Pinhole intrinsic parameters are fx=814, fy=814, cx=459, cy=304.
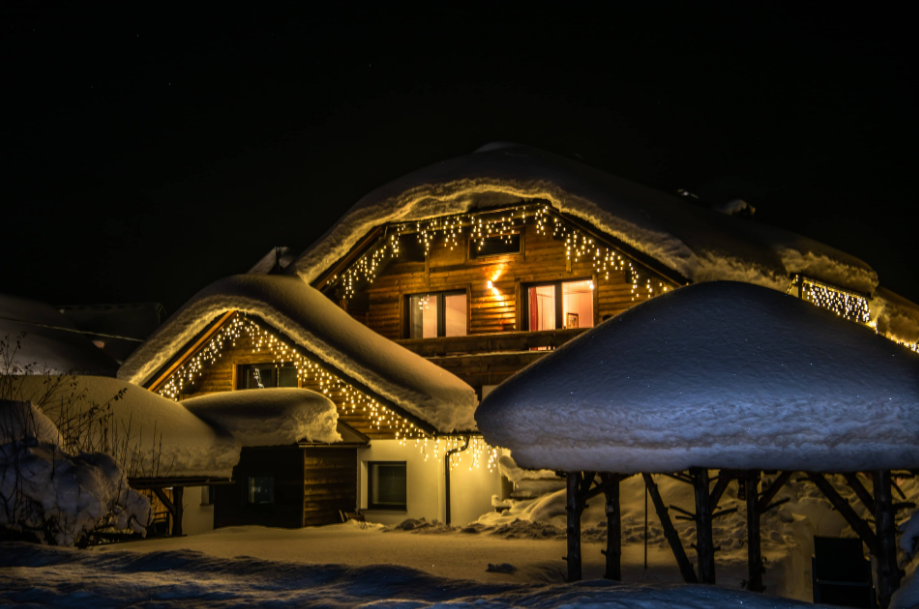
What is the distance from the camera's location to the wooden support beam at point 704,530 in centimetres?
793

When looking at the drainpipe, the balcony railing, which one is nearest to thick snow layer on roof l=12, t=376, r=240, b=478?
the drainpipe

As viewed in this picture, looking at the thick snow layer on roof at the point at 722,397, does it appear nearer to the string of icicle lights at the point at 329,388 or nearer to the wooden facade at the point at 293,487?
the string of icicle lights at the point at 329,388

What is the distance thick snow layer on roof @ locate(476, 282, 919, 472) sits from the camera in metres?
7.07

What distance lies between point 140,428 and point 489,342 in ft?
23.6

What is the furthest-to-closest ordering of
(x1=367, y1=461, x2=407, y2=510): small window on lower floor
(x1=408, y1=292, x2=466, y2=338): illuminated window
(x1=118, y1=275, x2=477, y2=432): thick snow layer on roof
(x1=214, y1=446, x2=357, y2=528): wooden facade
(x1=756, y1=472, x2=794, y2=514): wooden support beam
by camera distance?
(x1=408, y1=292, x2=466, y2=338): illuminated window → (x1=367, y1=461, x2=407, y2=510): small window on lower floor → (x1=214, y1=446, x2=357, y2=528): wooden facade → (x1=118, y1=275, x2=477, y2=432): thick snow layer on roof → (x1=756, y1=472, x2=794, y2=514): wooden support beam

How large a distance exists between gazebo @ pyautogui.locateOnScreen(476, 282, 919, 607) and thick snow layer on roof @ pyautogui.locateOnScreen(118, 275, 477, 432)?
21.4ft

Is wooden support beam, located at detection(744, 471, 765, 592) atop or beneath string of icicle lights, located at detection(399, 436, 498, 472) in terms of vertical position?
beneath

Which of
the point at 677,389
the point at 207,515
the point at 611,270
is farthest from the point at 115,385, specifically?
the point at 677,389

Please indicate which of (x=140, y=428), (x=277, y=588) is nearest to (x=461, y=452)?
(x=140, y=428)

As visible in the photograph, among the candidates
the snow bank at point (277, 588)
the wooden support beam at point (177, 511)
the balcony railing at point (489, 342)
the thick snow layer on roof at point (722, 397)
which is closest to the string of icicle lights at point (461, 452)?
the balcony railing at point (489, 342)

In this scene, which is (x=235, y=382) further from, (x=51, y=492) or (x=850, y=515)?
(x=850, y=515)

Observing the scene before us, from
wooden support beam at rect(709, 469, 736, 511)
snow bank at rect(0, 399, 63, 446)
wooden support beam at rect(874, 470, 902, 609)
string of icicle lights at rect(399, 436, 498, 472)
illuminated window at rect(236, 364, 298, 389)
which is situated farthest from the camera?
illuminated window at rect(236, 364, 298, 389)

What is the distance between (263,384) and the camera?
61.6ft

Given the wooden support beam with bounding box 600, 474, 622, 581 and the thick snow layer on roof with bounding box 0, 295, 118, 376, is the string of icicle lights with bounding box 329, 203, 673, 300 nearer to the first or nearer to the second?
the wooden support beam with bounding box 600, 474, 622, 581
